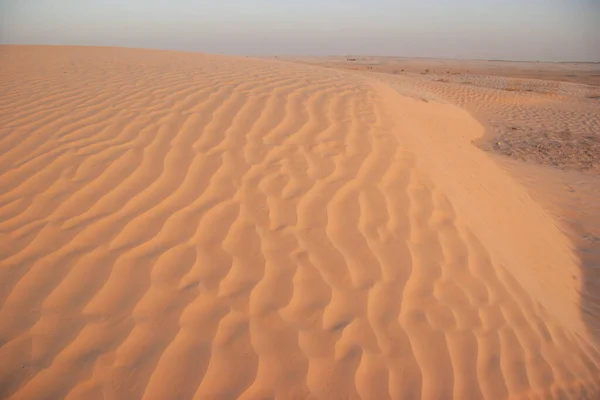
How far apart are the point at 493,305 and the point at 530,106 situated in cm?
1276

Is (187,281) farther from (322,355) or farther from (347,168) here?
(347,168)

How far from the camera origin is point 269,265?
2.42 m

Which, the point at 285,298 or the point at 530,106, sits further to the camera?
the point at 530,106

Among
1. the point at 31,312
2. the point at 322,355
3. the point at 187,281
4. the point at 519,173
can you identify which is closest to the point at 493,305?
the point at 322,355

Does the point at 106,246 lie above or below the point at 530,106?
above

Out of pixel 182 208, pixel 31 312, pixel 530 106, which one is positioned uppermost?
pixel 182 208

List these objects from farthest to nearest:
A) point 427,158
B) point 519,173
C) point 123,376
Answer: point 519,173 → point 427,158 → point 123,376

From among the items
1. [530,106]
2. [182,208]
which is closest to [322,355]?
[182,208]

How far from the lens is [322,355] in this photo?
199cm

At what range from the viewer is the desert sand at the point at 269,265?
192 centimetres

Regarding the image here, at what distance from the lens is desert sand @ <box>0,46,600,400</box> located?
192 cm

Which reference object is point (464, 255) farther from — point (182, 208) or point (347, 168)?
point (182, 208)

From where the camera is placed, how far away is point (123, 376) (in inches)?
71.4

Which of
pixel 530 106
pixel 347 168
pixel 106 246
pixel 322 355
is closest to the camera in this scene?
pixel 322 355
